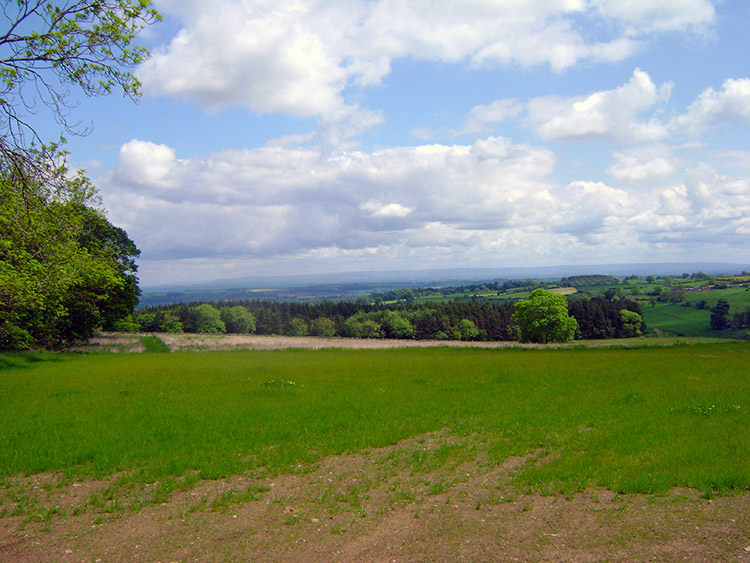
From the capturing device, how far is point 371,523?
7.60m

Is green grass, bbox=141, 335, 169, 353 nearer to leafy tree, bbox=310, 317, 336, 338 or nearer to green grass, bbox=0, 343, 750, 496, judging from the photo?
green grass, bbox=0, 343, 750, 496

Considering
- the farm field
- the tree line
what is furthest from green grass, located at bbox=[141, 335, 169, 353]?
the tree line

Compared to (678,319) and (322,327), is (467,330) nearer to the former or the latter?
(322,327)

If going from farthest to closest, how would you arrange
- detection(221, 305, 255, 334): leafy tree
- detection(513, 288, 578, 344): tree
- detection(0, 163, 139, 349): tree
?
detection(221, 305, 255, 334): leafy tree
detection(513, 288, 578, 344): tree
detection(0, 163, 139, 349): tree

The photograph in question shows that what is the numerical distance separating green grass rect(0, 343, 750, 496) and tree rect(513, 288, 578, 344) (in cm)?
4401

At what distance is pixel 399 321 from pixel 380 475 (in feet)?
348

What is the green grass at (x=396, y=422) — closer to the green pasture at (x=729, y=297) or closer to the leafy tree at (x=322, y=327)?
the leafy tree at (x=322, y=327)

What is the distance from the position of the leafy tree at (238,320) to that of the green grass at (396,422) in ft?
307

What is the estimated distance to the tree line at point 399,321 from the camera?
109 meters

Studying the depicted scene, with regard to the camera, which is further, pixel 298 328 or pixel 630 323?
pixel 298 328

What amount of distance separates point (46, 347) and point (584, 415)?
167 ft

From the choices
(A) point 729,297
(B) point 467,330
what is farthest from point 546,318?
(A) point 729,297

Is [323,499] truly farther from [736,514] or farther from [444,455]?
→ [736,514]

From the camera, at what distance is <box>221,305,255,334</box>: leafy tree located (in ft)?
387
